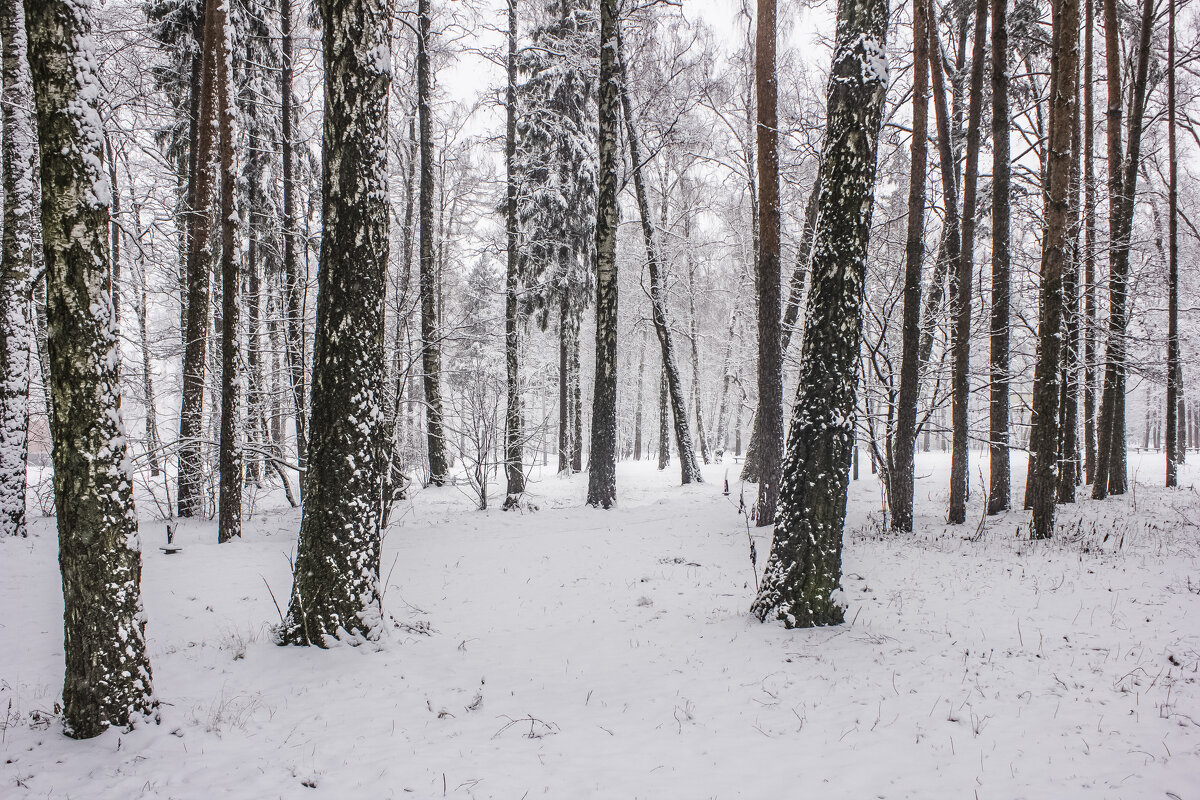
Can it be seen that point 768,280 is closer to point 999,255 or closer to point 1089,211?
point 999,255

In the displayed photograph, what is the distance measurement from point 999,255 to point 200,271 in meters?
13.8

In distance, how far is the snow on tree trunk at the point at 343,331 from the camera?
4.59 m

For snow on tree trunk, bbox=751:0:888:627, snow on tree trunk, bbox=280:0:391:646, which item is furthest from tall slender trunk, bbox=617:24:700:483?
snow on tree trunk, bbox=280:0:391:646

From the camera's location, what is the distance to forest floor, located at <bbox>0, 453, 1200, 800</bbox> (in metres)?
3.17

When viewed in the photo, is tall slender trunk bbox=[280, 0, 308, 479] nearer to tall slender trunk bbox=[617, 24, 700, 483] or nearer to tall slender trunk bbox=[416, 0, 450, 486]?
tall slender trunk bbox=[416, 0, 450, 486]

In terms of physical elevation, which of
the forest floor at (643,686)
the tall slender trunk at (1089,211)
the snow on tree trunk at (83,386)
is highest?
the tall slender trunk at (1089,211)

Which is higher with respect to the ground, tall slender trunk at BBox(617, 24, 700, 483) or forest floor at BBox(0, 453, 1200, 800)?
tall slender trunk at BBox(617, 24, 700, 483)

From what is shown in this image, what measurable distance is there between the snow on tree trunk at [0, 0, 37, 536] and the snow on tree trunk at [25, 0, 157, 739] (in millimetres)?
6256

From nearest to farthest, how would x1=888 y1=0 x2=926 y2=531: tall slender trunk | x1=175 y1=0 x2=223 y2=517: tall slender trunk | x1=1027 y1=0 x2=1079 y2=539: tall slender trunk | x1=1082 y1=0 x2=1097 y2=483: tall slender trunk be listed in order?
x1=1027 y1=0 x2=1079 y2=539: tall slender trunk → x1=175 y1=0 x2=223 y2=517: tall slender trunk → x1=888 y1=0 x2=926 y2=531: tall slender trunk → x1=1082 y1=0 x2=1097 y2=483: tall slender trunk

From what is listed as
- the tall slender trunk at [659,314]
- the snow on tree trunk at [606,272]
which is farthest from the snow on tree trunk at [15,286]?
the tall slender trunk at [659,314]

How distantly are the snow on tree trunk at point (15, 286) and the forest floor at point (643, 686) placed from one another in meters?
1.00

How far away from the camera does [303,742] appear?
11.7 ft

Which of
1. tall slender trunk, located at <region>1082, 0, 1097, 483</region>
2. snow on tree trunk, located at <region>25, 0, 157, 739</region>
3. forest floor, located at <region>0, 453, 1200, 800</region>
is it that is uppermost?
tall slender trunk, located at <region>1082, 0, 1097, 483</region>

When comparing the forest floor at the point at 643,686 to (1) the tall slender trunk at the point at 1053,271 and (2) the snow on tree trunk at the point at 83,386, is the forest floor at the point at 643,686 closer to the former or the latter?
(2) the snow on tree trunk at the point at 83,386
